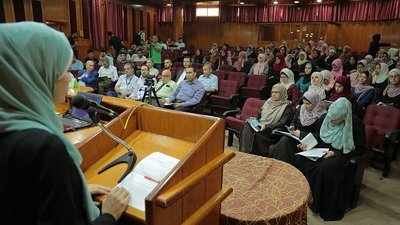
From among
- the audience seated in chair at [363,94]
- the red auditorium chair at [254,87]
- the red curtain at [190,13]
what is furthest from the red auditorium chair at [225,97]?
the red curtain at [190,13]

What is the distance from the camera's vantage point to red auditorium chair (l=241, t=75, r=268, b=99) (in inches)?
212

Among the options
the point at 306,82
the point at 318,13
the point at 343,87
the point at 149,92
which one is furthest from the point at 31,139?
the point at 318,13

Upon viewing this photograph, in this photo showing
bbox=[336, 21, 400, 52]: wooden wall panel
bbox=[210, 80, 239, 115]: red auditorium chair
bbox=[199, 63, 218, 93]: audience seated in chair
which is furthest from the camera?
bbox=[336, 21, 400, 52]: wooden wall panel

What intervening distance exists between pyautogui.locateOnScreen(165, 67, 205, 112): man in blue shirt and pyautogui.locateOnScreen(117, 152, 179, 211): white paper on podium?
3.24m

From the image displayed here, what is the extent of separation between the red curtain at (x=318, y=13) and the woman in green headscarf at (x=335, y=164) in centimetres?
1110

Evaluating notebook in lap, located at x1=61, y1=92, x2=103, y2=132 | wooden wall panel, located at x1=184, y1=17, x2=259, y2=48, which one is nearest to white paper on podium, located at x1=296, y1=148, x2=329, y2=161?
notebook in lap, located at x1=61, y1=92, x2=103, y2=132

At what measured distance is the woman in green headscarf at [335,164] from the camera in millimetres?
2514

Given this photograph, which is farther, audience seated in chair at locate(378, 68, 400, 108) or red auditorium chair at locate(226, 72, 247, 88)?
red auditorium chair at locate(226, 72, 247, 88)

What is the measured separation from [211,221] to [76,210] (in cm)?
60

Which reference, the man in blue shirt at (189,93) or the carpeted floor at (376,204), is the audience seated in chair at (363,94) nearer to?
the carpeted floor at (376,204)

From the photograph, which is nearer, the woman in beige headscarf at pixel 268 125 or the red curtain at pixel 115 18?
the woman in beige headscarf at pixel 268 125

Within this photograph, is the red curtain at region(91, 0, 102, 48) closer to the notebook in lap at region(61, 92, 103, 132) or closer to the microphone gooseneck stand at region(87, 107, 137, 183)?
the notebook in lap at region(61, 92, 103, 132)

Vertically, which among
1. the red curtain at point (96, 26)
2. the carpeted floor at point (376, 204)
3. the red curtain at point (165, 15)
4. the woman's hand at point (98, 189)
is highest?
the red curtain at point (165, 15)

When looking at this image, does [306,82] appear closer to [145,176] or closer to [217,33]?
[145,176]
